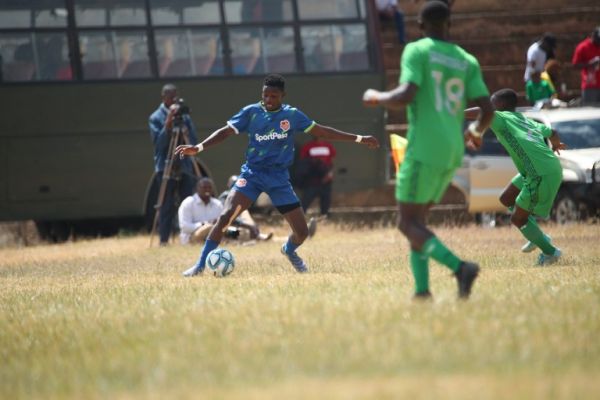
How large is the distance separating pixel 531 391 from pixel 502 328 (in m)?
1.81

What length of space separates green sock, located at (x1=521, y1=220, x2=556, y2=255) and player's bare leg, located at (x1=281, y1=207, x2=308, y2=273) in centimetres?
218

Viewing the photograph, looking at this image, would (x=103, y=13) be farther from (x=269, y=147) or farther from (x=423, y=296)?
(x=423, y=296)

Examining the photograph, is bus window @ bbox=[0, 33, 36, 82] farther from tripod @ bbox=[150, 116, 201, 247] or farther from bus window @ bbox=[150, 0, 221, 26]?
tripod @ bbox=[150, 116, 201, 247]

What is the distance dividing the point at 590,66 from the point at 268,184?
36.7 feet

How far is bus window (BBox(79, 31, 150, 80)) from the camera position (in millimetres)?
21781

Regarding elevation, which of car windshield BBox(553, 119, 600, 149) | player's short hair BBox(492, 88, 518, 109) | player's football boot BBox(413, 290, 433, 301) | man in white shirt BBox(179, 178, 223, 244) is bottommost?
man in white shirt BBox(179, 178, 223, 244)

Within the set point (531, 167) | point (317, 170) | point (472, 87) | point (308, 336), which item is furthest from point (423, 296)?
point (317, 170)

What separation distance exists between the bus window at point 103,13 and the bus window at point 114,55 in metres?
0.19

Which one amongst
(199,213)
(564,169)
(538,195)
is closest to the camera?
(538,195)

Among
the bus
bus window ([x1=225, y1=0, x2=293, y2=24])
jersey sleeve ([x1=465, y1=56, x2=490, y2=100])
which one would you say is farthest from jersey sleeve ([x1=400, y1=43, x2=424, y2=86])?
bus window ([x1=225, y1=0, x2=293, y2=24])

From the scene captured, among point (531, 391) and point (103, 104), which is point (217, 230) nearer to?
point (531, 391)

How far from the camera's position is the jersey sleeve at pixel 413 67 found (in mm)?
8961

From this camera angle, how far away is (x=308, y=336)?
7730 millimetres

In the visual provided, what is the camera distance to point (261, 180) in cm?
1295
